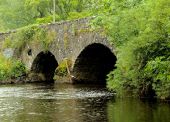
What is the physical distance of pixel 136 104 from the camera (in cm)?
1983

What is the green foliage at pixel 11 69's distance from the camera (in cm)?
3875

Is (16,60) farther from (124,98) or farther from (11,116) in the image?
(11,116)

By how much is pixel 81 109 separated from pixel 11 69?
20.8 meters

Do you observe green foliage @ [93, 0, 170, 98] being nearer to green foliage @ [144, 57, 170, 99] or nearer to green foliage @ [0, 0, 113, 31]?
green foliage @ [144, 57, 170, 99]

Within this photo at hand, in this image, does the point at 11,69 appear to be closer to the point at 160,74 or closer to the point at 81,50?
the point at 81,50

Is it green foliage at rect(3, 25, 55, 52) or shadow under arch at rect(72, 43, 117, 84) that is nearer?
shadow under arch at rect(72, 43, 117, 84)

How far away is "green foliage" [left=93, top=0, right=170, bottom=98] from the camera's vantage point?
20.0 metres

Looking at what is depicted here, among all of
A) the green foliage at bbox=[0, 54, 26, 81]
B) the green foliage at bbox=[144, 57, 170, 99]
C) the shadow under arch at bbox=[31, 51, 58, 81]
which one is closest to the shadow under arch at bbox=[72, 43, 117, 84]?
the shadow under arch at bbox=[31, 51, 58, 81]

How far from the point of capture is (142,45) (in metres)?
20.8

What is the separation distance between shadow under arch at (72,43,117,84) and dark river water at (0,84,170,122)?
10012 mm

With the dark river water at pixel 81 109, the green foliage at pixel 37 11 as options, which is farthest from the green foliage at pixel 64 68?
the green foliage at pixel 37 11

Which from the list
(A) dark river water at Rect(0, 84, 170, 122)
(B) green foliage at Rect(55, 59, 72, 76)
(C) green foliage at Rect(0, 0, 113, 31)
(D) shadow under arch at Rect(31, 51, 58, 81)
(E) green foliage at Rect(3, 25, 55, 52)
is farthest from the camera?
(C) green foliage at Rect(0, 0, 113, 31)

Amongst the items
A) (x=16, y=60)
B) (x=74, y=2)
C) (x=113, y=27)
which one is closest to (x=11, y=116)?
(x=113, y=27)

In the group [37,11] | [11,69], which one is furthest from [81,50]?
[37,11]
